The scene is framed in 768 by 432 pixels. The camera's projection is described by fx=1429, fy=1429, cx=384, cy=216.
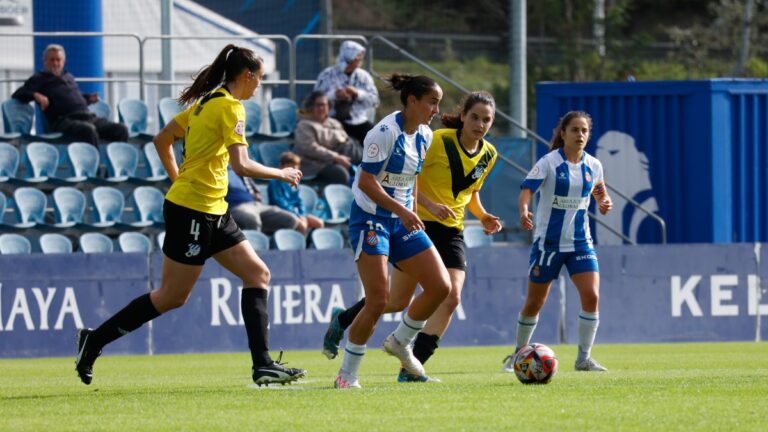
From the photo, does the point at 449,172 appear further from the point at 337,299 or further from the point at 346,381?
the point at 337,299

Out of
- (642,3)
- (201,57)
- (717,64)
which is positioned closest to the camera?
(201,57)

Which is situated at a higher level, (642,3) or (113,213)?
(642,3)

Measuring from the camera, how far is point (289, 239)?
1656 cm

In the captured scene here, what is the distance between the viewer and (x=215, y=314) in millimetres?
15234

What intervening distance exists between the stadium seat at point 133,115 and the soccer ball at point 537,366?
9.97 metres

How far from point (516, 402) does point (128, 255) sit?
7757mm

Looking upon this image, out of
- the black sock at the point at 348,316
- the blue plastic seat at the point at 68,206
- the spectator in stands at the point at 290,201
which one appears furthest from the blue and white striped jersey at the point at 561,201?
the blue plastic seat at the point at 68,206

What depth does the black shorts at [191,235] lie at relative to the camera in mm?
8891

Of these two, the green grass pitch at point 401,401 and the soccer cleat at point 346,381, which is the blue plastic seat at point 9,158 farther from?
the soccer cleat at point 346,381

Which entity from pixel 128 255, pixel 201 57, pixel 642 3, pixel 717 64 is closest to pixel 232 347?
pixel 128 255

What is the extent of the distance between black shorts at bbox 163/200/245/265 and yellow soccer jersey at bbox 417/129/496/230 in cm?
175

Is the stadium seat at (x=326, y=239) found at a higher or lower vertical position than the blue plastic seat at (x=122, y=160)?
lower

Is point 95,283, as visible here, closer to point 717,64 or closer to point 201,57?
point 201,57

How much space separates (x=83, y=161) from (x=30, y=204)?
1.06 meters
